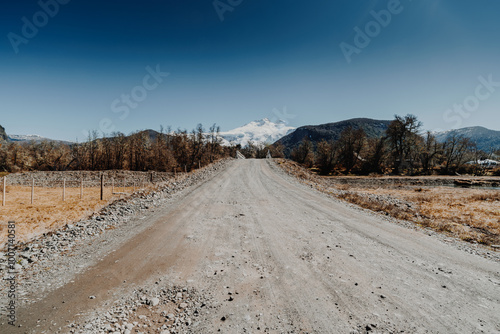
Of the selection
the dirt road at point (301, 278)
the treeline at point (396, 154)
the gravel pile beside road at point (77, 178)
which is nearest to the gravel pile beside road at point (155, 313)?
the dirt road at point (301, 278)

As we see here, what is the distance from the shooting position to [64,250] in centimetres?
580

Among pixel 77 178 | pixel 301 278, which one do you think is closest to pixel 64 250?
pixel 301 278

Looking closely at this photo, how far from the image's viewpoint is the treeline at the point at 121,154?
57.1 metres

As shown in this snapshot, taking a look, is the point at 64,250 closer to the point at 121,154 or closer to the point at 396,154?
the point at 121,154

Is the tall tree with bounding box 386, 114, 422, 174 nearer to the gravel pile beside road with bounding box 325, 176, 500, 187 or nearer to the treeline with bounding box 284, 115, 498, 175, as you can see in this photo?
the treeline with bounding box 284, 115, 498, 175

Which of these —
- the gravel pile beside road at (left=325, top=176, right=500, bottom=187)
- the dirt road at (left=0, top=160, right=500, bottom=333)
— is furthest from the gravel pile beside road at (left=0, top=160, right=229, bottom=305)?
the gravel pile beside road at (left=325, top=176, right=500, bottom=187)

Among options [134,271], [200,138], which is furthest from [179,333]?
[200,138]

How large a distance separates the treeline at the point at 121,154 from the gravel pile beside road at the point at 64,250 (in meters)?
47.3

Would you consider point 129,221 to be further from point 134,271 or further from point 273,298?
point 273,298

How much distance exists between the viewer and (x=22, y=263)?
16.3 ft

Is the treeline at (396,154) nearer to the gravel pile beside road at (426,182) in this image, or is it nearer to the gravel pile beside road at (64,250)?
the gravel pile beside road at (426,182)

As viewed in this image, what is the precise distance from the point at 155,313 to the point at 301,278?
296 centimetres

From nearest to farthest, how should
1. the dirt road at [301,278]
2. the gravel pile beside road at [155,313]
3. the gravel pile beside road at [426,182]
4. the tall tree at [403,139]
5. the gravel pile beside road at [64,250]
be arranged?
the gravel pile beside road at [155,313] → the dirt road at [301,278] → the gravel pile beside road at [64,250] → the gravel pile beside road at [426,182] → the tall tree at [403,139]

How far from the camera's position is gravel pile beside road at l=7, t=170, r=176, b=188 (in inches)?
1555
